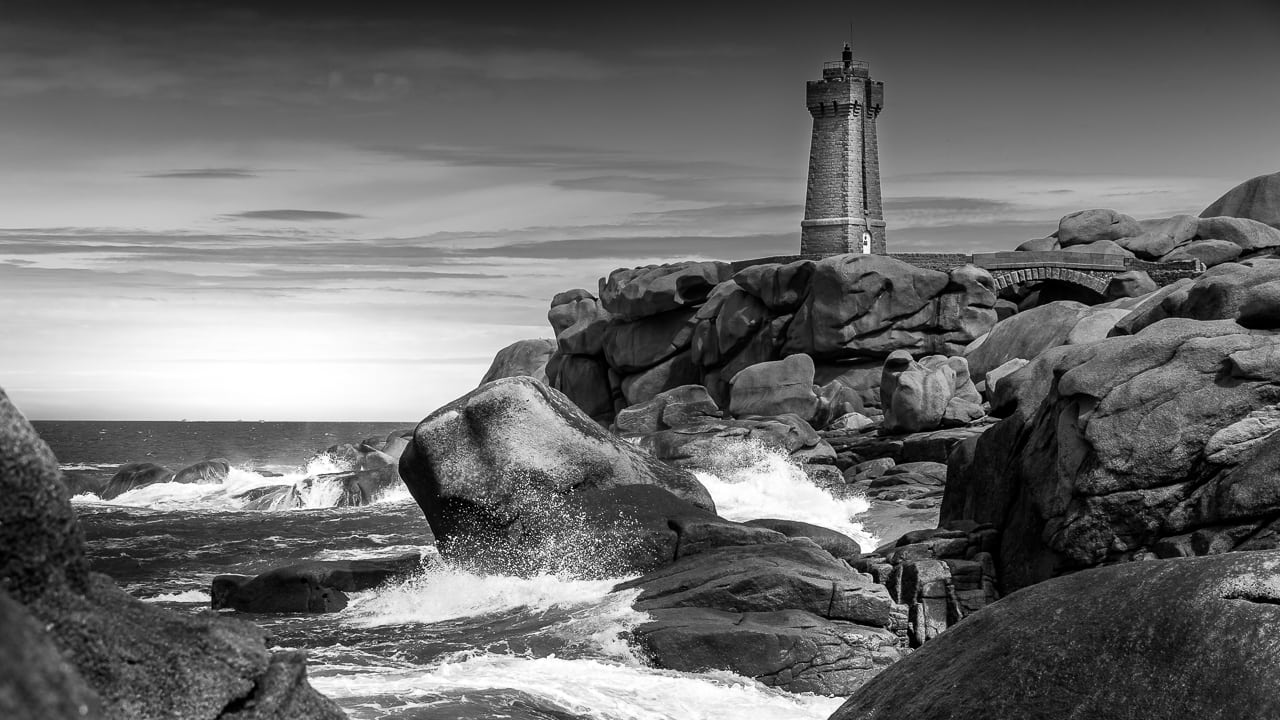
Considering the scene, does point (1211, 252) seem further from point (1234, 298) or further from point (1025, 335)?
point (1234, 298)

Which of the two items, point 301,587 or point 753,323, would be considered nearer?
point 301,587

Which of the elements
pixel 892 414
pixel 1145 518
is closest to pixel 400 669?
pixel 1145 518

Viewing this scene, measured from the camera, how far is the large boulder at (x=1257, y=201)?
6044 centimetres

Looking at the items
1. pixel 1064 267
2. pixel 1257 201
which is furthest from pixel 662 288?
→ pixel 1257 201

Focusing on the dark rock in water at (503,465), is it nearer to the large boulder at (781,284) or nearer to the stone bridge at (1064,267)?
the large boulder at (781,284)

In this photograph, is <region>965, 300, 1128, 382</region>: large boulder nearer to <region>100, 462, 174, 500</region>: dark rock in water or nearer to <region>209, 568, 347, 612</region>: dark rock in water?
<region>209, 568, 347, 612</region>: dark rock in water

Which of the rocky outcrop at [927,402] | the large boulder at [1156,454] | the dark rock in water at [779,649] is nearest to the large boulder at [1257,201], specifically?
A: the rocky outcrop at [927,402]

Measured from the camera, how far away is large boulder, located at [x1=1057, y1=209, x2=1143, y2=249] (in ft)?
198

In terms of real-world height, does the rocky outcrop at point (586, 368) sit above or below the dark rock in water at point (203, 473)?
above

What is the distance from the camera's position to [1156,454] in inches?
527

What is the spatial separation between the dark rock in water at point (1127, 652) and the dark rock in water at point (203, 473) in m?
40.9

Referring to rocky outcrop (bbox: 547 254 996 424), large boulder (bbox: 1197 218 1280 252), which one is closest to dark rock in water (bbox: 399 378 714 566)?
rocky outcrop (bbox: 547 254 996 424)

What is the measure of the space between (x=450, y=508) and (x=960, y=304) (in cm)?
3655

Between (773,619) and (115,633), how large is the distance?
32.6ft
